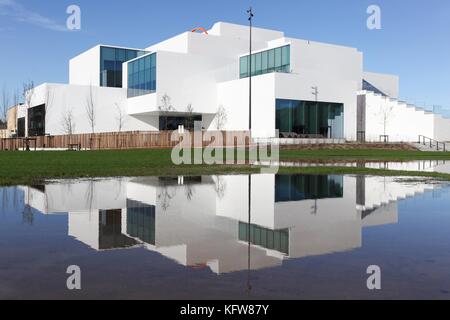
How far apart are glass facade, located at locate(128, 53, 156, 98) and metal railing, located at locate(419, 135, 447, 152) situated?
3105 cm

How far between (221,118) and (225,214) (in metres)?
47.3

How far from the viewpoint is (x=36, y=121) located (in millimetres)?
63531

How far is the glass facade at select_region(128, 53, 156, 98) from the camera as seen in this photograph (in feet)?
184

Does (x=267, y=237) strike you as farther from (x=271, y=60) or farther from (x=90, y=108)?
(x=90, y=108)

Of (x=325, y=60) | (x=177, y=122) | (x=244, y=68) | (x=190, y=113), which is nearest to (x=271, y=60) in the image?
(x=244, y=68)

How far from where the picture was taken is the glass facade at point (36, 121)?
2391 inches

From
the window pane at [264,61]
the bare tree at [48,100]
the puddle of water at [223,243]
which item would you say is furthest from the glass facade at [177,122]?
the puddle of water at [223,243]

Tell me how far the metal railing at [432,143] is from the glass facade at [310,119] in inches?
358

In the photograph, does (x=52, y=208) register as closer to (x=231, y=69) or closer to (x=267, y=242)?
(x=267, y=242)

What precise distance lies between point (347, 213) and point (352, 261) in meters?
3.38

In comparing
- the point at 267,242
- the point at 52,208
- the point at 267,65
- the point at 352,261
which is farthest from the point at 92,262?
the point at 267,65

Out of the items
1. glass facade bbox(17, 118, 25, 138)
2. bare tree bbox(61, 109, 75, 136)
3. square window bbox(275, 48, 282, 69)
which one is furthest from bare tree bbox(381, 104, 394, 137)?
glass facade bbox(17, 118, 25, 138)

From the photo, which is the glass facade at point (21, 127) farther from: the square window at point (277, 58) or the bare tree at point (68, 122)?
the square window at point (277, 58)

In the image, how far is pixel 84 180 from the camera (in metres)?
14.1
